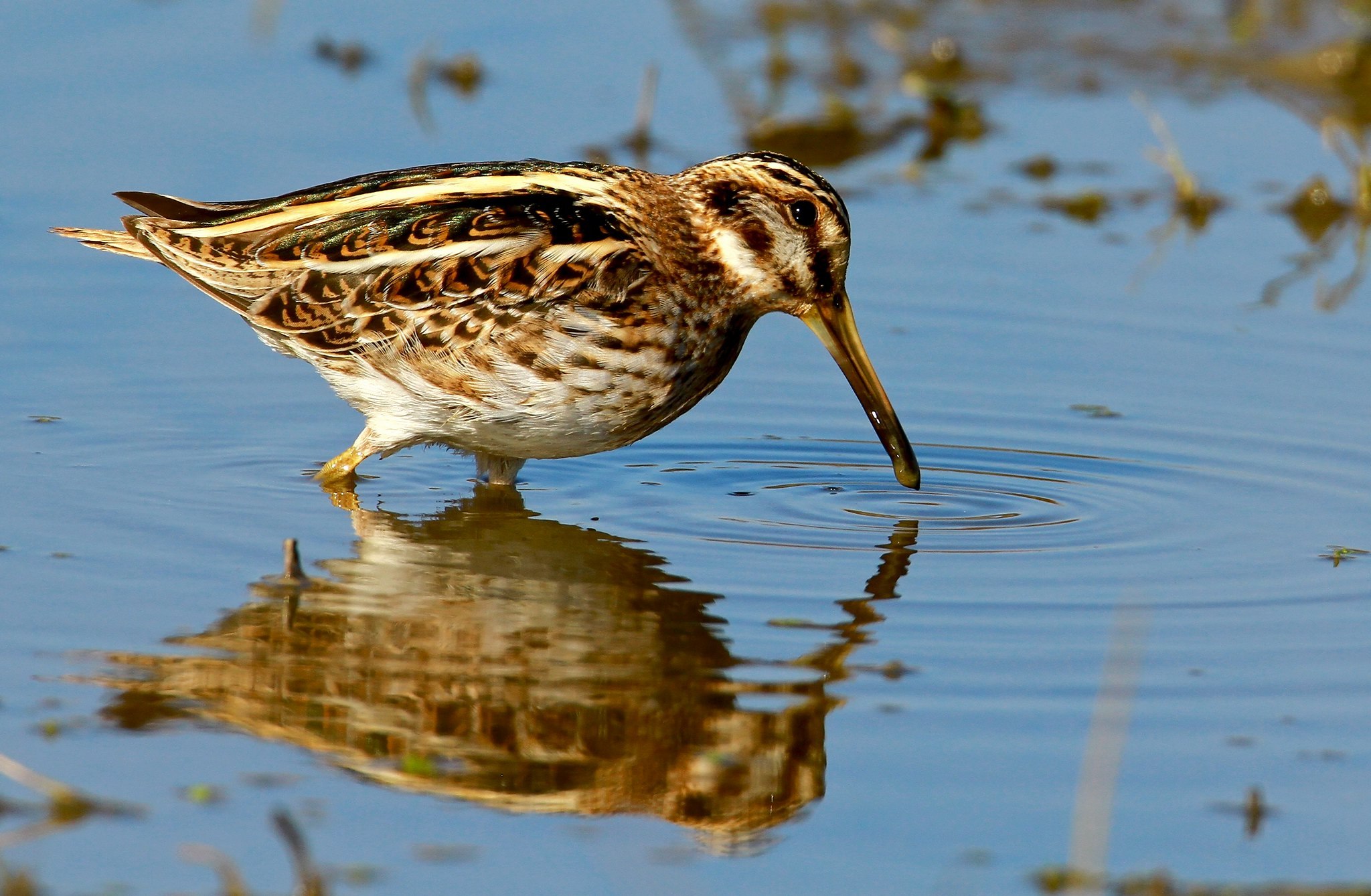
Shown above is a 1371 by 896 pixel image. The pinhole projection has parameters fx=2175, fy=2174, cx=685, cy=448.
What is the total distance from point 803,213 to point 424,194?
1692 mm

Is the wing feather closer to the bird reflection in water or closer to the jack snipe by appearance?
the jack snipe

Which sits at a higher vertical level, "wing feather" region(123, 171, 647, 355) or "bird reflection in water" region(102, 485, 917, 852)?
"wing feather" region(123, 171, 647, 355)

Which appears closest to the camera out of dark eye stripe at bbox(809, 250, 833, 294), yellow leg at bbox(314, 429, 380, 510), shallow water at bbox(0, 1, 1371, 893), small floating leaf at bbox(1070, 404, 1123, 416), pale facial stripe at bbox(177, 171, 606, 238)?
shallow water at bbox(0, 1, 1371, 893)

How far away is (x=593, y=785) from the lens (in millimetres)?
6758

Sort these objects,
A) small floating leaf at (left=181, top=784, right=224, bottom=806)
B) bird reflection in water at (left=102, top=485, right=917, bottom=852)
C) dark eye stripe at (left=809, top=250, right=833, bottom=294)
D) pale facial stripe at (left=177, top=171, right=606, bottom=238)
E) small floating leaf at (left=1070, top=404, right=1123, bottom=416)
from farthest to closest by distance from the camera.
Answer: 1. small floating leaf at (left=1070, top=404, right=1123, bottom=416)
2. dark eye stripe at (left=809, top=250, right=833, bottom=294)
3. pale facial stripe at (left=177, top=171, right=606, bottom=238)
4. bird reflection in water at (left=102, top=485, right=917, bottom=852)
5. small floating leaf at (left=181, top=784, right=224, bottom=806)

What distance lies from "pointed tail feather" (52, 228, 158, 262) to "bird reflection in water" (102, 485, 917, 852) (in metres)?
1.99

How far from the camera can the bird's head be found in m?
9.76

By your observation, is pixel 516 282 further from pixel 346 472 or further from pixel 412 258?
pixel 346 472

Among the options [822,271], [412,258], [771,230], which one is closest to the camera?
[412,258]

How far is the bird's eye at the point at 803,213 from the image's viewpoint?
384 inches

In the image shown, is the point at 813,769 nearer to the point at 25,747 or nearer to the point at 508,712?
the point at 508,712

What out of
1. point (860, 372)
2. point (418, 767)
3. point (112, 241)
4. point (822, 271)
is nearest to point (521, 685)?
point (418, 767)

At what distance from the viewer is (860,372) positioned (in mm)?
10266

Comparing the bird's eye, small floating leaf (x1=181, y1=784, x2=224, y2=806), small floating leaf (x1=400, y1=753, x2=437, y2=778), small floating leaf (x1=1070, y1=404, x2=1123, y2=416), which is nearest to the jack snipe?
the bird's eye
